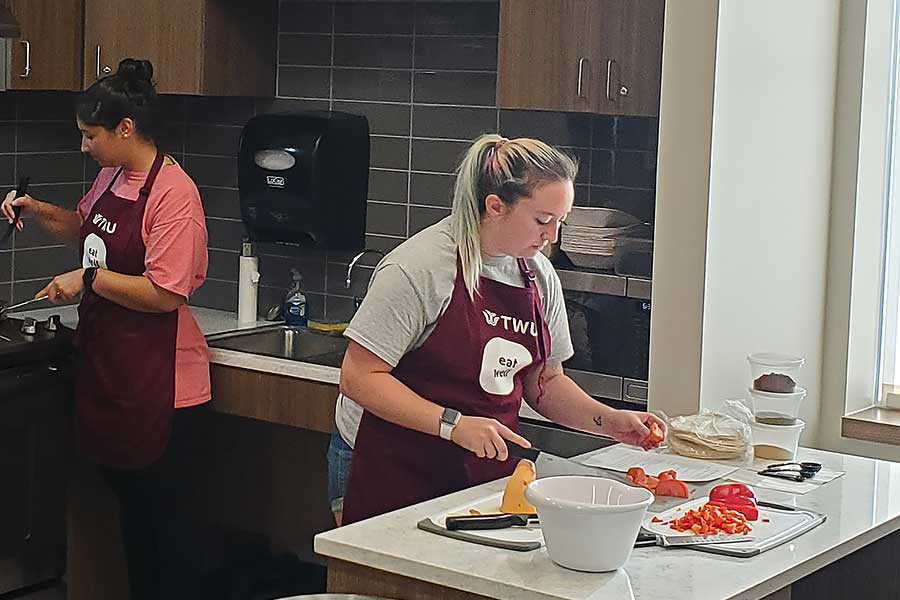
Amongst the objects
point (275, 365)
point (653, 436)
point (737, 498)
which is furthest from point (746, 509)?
point (275, 365)

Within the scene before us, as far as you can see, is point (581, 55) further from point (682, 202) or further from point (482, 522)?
point (482, 522)

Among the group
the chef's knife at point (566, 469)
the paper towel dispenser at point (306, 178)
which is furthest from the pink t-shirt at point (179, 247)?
the chef's knife at point (566, 469)

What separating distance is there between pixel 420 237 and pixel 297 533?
165cm

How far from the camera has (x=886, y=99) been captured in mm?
3324

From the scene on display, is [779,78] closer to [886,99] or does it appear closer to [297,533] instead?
[886,99]

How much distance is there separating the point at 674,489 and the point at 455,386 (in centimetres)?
49

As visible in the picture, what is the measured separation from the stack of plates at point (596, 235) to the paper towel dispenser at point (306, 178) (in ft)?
2.76

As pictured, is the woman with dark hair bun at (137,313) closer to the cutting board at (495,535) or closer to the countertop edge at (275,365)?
the countertop edge at (275,365)

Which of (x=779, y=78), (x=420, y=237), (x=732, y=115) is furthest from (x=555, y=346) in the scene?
(x=779, y=78)

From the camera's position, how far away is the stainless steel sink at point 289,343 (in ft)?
12.8

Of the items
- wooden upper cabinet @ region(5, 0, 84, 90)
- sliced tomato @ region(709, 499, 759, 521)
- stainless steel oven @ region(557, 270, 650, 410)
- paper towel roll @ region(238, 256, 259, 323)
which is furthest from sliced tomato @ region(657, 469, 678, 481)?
wooden upper cabinet @ region(5, 0, 84, 90)

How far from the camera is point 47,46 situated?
154 inches

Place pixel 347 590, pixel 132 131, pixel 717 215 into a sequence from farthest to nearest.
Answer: pixel 132 131
pixel 717 215
pixel 347 590

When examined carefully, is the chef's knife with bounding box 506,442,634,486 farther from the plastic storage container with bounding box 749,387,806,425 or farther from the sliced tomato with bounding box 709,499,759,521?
the plastic storage container with bounding box 749,387,806,425
